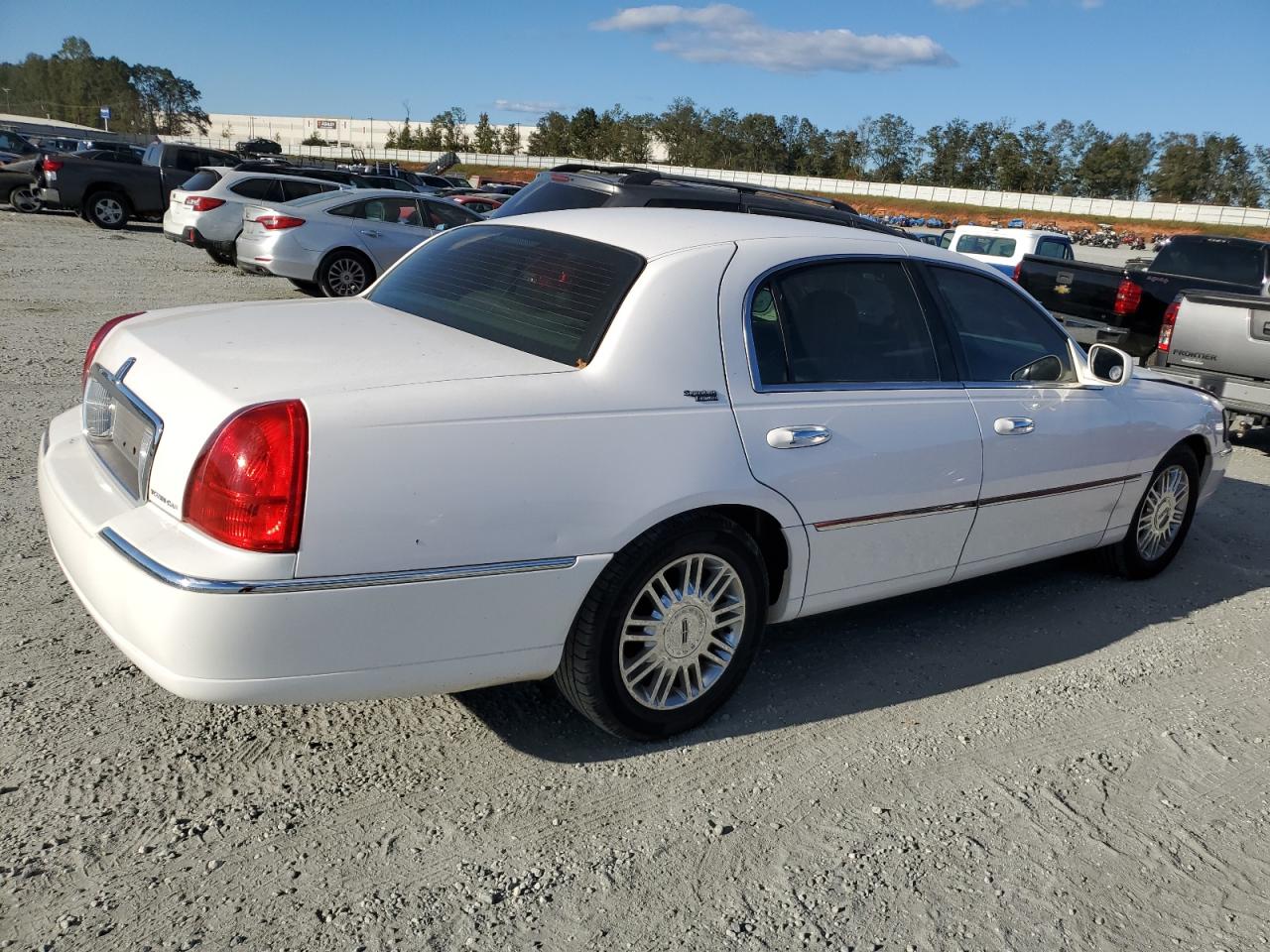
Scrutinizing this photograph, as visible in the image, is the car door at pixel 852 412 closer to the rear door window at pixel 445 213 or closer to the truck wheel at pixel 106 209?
the rear door window at pixel 445 213

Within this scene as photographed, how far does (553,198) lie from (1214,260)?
29.0ft

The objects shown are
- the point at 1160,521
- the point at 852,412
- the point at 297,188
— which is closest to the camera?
the point at 852,412

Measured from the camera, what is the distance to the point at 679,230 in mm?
3697

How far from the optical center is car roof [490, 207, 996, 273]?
11.8 ft

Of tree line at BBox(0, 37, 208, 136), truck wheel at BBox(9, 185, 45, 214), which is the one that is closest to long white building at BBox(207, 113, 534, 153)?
tree line at BBox(0, 37, 208, 136)

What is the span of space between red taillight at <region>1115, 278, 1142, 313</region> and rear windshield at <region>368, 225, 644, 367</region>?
337 inches

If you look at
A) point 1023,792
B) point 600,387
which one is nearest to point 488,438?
point 600,387

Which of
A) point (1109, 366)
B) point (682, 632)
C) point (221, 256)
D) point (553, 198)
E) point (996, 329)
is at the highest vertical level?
point (553, 198)

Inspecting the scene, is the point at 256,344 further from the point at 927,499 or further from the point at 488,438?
the point at 927,499

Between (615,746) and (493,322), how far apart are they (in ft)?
4.74

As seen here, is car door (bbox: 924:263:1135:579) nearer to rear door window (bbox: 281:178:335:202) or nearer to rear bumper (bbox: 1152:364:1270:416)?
rear bumper (bbox: 1152:364:1270:416)

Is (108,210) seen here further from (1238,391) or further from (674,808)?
(674,808)

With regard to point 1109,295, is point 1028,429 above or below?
below

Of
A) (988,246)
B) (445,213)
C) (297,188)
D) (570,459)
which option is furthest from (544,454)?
(297,188)
